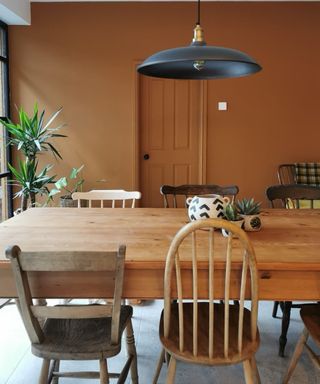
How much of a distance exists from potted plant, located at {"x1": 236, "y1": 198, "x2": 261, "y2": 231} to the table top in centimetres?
3

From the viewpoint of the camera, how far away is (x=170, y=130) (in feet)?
16.7

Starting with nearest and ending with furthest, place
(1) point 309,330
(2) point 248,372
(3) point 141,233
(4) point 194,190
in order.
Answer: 1. (2) point 248,372
2. (1) point 309,330
3. (3) point 141,233
4. (4) point 194,190

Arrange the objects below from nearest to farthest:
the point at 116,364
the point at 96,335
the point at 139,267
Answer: the point at 139,267
the point at 96,335
the point at 116,364

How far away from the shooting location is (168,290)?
1.66m

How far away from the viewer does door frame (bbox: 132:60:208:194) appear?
4965mm

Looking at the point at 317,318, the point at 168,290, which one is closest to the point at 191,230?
the point at 168,290

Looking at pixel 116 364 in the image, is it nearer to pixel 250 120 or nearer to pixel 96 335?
pixel 96 335

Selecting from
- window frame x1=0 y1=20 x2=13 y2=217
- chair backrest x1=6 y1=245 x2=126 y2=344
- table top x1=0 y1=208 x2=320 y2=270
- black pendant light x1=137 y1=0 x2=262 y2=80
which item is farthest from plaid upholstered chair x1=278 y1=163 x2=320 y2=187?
chair backrest x1=6 y1=245 x2=126 y2=344

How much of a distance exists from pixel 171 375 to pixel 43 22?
4.31 meters

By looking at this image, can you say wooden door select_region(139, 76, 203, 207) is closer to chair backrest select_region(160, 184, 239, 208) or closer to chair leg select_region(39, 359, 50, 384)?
chair backrest select_region(160, 184, 239, 208)

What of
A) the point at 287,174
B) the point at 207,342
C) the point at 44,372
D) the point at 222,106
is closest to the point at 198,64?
the point at 207,342

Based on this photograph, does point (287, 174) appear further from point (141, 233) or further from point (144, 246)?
point (144, 246)

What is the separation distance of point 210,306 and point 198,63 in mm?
1082

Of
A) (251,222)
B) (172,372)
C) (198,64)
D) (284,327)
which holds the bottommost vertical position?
(284,327)
